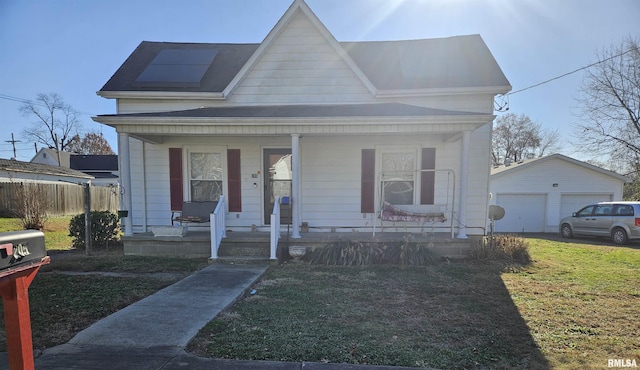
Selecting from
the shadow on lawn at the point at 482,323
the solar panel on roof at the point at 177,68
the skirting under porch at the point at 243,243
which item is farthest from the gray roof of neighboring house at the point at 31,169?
the shadow on lawn at the point at 482,323

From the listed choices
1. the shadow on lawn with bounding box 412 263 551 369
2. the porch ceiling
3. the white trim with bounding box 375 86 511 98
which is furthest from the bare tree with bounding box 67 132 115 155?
the shadow on lawn with bounding box 412 263 551 369

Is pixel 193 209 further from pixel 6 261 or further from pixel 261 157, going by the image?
pixel 6 261

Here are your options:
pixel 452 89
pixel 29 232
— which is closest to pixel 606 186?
pixel 452 89

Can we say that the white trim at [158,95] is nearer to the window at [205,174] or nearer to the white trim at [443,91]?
the window at [205,174]

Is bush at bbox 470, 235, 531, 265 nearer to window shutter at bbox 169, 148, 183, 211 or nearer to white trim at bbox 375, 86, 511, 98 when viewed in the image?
white trim at bbox 375, 86, 511, 98

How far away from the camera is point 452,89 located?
7.41 meters

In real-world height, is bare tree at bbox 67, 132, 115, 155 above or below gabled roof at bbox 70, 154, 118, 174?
→ above

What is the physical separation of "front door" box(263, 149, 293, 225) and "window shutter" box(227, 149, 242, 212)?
0.69m

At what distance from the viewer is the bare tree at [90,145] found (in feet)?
139

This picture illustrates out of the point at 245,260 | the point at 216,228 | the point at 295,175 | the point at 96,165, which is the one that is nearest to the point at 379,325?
the point at 245,260

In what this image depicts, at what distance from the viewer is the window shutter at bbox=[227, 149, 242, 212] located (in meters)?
7.88

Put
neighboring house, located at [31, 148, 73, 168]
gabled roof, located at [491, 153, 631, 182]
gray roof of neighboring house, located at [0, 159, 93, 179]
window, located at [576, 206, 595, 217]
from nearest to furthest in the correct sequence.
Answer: window, located at [576, 206, 595, 217]
gabled roof, located at [491, 153, 631, 182]
gray roof of neighboring house, located at [0, 159, 93, 179]
neighboring house, located at [31, 148, 73, 168]

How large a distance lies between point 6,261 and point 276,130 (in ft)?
17.6

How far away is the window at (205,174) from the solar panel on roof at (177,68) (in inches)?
77.7
